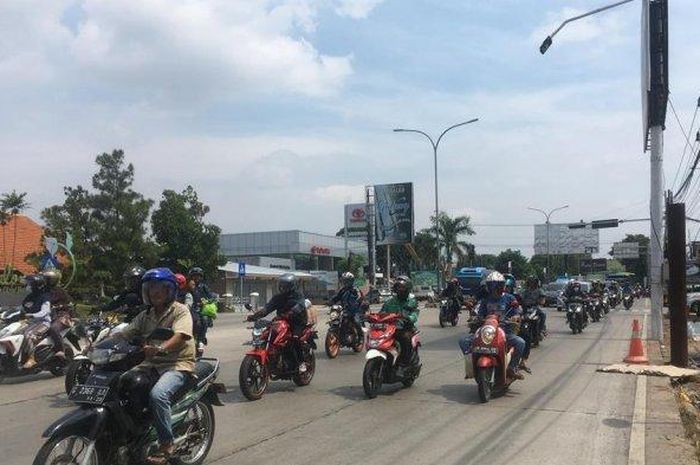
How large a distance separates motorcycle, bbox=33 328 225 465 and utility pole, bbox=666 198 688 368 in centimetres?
1020

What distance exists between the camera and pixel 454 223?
6888cm

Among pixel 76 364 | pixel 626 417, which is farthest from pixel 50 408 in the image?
pixel 626 417

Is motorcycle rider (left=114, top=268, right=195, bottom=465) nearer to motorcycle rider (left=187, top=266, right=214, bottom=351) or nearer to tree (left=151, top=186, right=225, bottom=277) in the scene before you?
motorcycle rider (left=187, top=266, right=214, bottom=351)

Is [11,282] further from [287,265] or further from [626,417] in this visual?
[287,265]

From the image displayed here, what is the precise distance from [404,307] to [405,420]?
98.4 inches

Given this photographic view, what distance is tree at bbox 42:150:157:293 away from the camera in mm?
31219

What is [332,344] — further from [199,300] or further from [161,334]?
[161,334]

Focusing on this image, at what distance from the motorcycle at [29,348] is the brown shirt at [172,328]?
5.68 metres

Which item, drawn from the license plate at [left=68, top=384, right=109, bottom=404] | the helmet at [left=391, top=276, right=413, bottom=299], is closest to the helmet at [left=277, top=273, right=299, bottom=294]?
the helmet at [left=391, top=276, right=413, bottom=299]

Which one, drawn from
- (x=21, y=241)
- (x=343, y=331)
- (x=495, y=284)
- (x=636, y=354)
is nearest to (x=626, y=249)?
(x=21, y=241)

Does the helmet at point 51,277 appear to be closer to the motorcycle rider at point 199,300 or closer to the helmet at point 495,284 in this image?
the motorcycle rider at point 199,300

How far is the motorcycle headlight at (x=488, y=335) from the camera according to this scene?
9219 millimetres

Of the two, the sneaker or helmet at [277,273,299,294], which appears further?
helmet at [277,273,299,294]

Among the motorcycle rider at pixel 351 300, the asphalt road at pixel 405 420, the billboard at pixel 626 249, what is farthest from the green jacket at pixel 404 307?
the billboard at pixel 626 249
